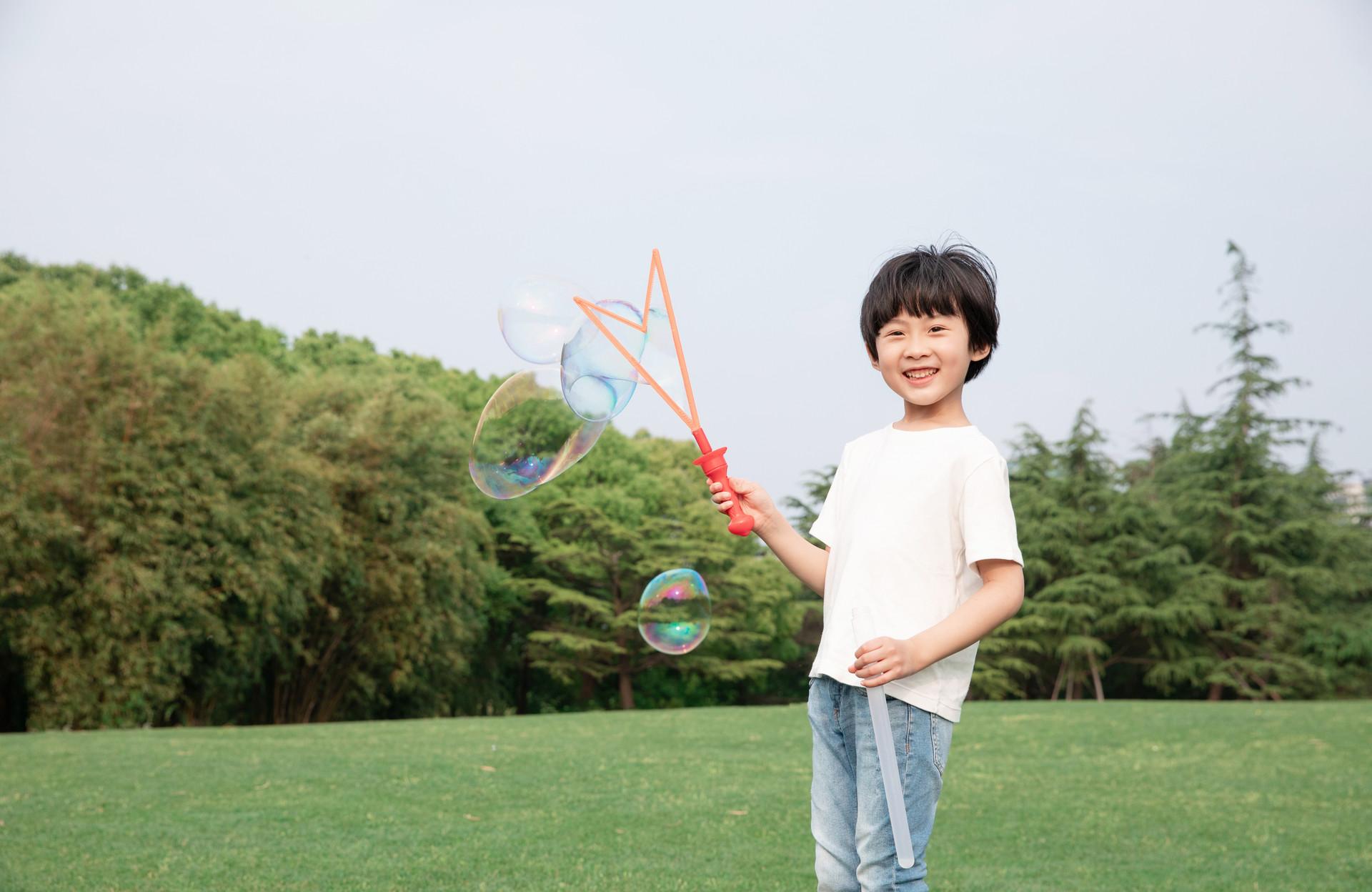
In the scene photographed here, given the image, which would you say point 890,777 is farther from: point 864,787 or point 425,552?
point 425,552

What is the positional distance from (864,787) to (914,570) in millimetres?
409

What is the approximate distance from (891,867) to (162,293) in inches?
1040

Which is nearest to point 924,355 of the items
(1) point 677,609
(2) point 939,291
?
(2) point 939,291

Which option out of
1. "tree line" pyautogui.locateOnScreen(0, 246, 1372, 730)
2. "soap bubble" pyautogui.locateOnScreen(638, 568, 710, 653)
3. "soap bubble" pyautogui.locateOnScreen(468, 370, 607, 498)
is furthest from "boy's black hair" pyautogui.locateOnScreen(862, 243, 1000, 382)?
"tree line" pyautogui.locateOnScreen(0, 246, 1372, 730)

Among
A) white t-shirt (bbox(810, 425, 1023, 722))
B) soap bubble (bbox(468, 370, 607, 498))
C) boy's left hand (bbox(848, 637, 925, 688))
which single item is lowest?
boy's left hand (bbox(848, 637, 925, 688))

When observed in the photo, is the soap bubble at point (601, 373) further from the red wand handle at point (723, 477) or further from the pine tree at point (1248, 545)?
the pine tree at point (1248, 545)

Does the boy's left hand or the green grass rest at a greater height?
the boy's left hand

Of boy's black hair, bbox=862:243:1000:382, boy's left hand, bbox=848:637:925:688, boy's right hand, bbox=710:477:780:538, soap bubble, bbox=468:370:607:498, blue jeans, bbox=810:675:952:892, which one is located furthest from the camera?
soap bubble, bbox=468:370:607:498

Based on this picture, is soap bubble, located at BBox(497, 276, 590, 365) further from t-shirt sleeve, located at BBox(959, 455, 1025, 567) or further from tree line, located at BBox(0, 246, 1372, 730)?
tree line, located at BBox(0, 246, 1372, 730)

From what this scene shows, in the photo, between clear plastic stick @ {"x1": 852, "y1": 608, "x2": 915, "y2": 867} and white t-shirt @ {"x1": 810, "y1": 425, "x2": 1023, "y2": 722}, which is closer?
clear plastic stick @ {"x1": 852, "y1": 608, "x2": 915, "y2": 867}

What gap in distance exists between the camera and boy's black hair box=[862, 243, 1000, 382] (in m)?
2.23

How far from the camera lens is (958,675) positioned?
2.18 metres

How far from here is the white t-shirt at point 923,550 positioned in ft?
6.99

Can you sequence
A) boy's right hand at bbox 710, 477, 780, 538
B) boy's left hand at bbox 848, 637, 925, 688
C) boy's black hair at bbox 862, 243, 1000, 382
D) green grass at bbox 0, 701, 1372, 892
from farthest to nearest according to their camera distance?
1. green grass at bbox 0, 701, 1372, 892
2. boy's right hand at bbox 710, 477, 780, 538
3. boy's black hair at bbox 862, 243, 1000, 382
4. boy's left hand at bbox 848, 637, 925, 688
